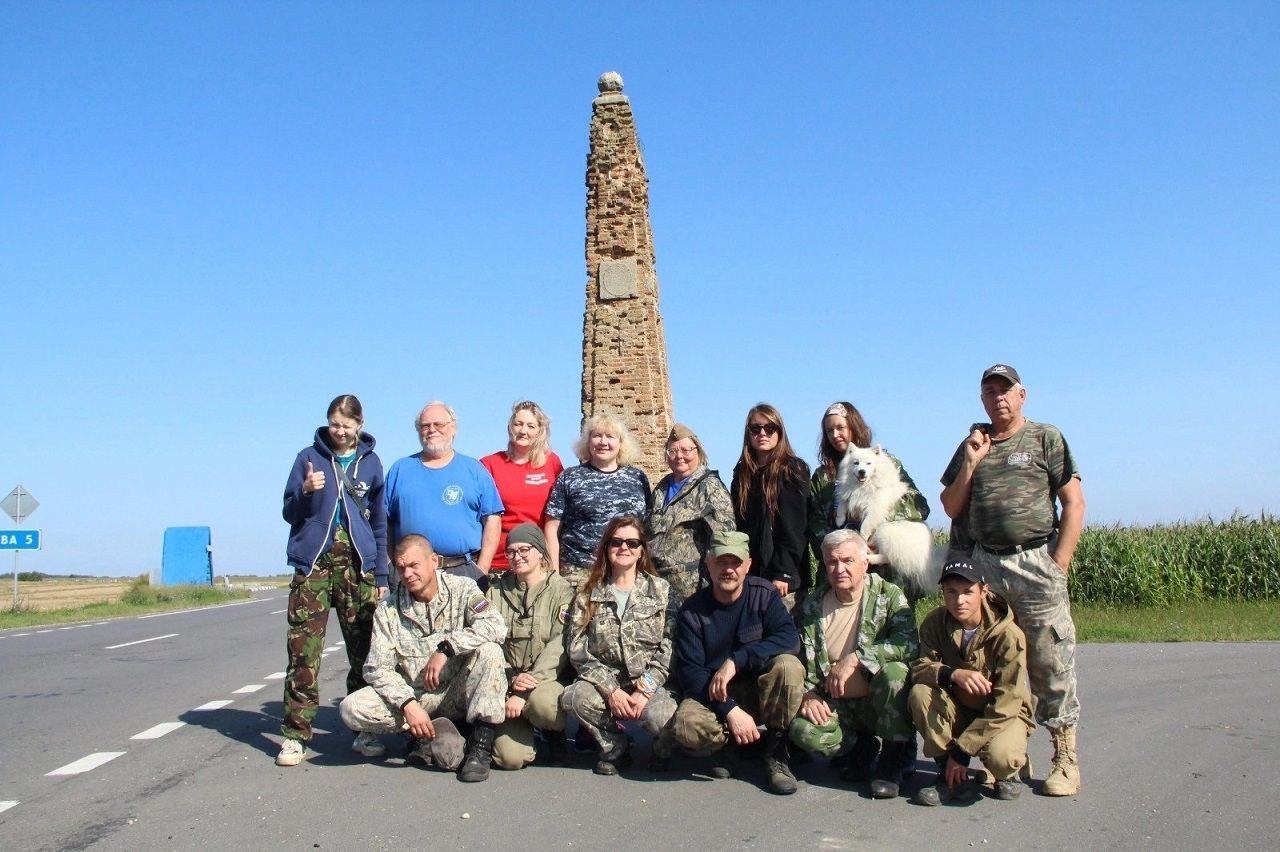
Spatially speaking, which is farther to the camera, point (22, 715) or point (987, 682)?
point (22, 715)

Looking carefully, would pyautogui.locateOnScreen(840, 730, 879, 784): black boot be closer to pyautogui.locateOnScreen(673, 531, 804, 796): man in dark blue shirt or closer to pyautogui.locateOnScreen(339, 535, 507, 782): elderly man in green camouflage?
pyautogui.locateOnScreen(673, 531, 804, 796): man in dark blue shirt

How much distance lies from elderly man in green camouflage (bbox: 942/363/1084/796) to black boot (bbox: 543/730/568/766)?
8.68ft

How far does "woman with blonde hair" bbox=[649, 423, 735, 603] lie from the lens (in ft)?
22.2

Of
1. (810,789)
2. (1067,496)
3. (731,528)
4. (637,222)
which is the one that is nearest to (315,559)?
(731,528)

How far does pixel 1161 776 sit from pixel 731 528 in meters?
2.72

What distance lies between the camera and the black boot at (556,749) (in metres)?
6.43

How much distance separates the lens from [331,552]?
22.6 feet

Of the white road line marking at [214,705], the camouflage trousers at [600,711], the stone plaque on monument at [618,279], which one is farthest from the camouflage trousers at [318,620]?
the stone plaque on monument at [618,279]

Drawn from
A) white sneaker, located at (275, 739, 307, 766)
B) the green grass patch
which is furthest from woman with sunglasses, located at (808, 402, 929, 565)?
the green grass patch

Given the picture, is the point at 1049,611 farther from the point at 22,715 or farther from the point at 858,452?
the point at 22,715

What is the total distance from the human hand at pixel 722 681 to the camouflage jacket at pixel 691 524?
0.97 metres

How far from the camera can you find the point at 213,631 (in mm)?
19188

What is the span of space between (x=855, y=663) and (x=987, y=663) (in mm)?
689

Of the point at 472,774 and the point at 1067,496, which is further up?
the point at 1067,496
